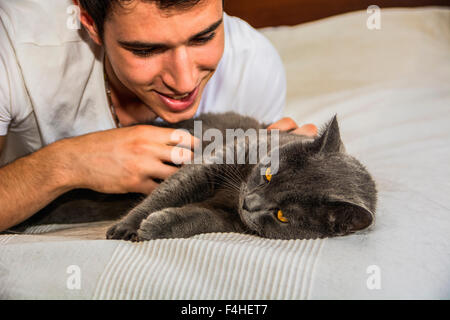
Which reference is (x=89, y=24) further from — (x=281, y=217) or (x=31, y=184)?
(x=281, y=217)

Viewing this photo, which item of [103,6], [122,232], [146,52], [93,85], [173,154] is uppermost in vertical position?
[103,6]

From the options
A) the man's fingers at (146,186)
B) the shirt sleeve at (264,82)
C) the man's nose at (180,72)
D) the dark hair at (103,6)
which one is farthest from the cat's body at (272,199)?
the shirt sleeve at (264,82)

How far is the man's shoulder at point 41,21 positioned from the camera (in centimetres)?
112

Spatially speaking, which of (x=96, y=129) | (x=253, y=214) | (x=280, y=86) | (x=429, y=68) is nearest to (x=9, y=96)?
(x=96, y=129)

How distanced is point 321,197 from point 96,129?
82cm

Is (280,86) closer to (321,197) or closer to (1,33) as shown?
(321,197)

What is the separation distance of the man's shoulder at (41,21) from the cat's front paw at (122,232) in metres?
0.63

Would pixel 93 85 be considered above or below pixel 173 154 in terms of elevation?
above

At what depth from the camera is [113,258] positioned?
2.61 feet

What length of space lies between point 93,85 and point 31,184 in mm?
375

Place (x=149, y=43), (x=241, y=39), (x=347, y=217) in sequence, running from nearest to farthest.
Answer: (x=347, y=217)
(x=149, y=43)
(x=241, y=39)

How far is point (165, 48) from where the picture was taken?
39.9 inches

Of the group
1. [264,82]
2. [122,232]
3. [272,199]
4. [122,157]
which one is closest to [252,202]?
[272,199]

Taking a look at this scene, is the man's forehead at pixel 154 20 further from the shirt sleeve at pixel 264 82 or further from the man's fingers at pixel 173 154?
the shirt sleeve at pixel 264 82
